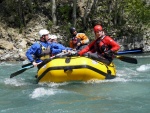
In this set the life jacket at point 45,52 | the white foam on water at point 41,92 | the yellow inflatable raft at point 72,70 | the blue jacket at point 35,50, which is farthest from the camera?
the life jacket at point 45,52

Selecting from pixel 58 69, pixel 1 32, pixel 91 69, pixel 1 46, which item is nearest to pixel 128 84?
pixel 91 69

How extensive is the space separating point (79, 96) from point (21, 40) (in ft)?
40.7

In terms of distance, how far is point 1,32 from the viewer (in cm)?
1930

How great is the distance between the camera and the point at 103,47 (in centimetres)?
853

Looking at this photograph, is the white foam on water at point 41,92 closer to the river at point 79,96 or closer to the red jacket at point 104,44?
the river at point 79,96

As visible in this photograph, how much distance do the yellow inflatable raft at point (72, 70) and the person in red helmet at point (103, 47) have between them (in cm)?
30

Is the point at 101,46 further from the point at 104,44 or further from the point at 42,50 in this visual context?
the point at 42,50

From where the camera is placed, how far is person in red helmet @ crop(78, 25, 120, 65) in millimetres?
8320

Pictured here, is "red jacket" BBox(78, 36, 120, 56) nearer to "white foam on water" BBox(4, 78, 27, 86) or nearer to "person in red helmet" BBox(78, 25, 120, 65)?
"person in red helmet" BBox(78, 25, 120, 65)

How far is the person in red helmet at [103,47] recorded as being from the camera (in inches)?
328

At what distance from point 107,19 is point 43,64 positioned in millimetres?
13564

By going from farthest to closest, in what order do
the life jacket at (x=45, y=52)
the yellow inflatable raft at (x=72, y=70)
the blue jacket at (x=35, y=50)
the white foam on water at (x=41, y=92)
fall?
the life jacket at (x=45, y=52) < the blue jacket at (x=35, y=50) < the yellow inflatable raft at (x=72, y=70) < the white foam on water at (x=41, y=92)

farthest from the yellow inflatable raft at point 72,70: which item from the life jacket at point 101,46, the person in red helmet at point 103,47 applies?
the life jacket at point 101,46

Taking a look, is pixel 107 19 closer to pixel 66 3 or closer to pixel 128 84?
pixel 66 3
